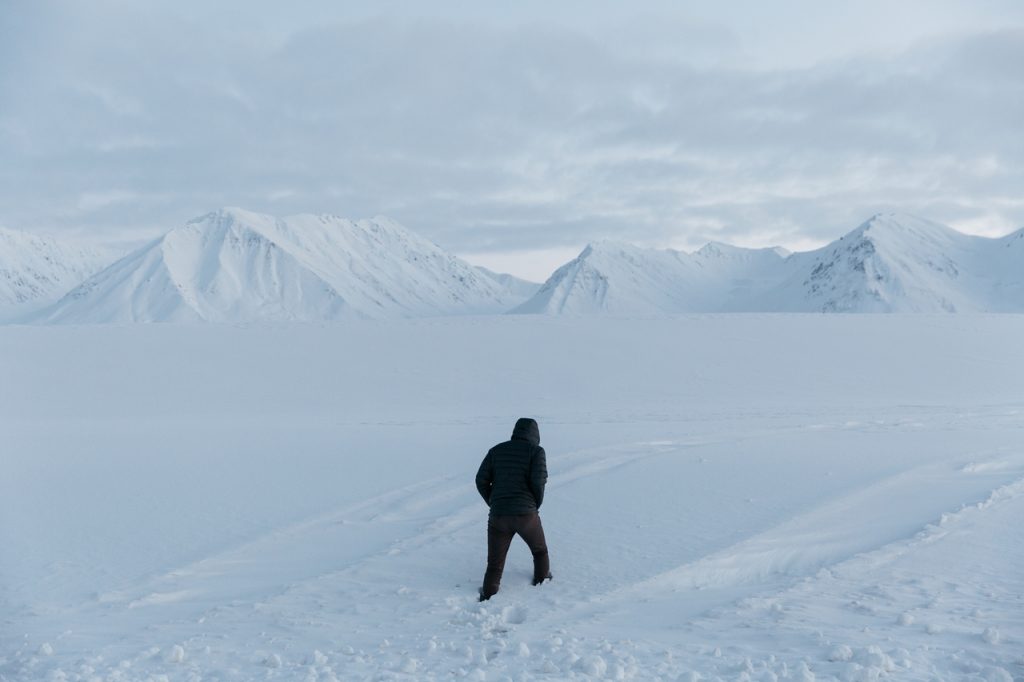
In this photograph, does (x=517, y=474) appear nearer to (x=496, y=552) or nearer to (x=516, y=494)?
(x=516, y=494)

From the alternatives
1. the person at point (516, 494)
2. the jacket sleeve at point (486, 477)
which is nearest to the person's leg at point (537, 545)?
the person at point (516, 494)

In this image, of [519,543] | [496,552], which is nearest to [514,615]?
[496,552]

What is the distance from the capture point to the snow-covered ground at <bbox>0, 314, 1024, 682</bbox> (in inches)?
213

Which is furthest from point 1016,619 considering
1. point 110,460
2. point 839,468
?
point 110,460

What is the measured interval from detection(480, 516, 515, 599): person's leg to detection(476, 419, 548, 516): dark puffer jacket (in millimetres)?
92

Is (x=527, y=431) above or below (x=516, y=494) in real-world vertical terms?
above

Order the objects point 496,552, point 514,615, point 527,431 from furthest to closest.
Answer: point 527,431 → point 496,552 → point 514,615

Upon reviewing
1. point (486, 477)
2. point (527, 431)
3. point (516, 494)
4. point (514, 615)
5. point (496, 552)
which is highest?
point (527, 431)

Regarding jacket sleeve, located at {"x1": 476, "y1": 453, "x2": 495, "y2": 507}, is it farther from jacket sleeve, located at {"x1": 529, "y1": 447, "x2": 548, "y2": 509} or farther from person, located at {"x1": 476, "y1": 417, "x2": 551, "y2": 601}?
jacket sleeve, located at {"x1": 529, "y1": 447, "x2": 548, "y2": 509}

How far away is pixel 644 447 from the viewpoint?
43.3 ft

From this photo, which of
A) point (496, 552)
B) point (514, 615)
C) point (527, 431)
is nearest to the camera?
point (514, 615)

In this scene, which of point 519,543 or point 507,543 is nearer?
point 507,543

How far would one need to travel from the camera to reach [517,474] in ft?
22.7

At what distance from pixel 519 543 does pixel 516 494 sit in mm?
1434
